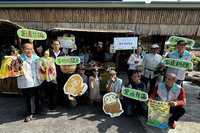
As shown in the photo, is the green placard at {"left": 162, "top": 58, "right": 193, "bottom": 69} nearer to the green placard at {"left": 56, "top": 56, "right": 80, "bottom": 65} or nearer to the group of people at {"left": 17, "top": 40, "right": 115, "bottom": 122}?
the group of people at {"left": 17, "top": 40, "right": 115, "bottom": 122}

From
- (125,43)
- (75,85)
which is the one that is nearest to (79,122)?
(75,85)

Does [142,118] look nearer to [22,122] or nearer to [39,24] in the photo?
[22,122]

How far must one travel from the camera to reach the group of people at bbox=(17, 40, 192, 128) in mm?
2586

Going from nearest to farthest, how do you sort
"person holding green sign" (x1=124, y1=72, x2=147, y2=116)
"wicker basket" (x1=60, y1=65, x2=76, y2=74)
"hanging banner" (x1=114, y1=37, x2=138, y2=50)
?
"person holding green sign" (x1=124, y1=72, x2=147, y2=116)
"wicker basket" (x1=60, y1=65, x2=76, y2=74)
"hanging banner" (x1=114, y1=37, x2=138, y2=50)

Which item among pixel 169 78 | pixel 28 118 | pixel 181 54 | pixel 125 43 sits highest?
pixel 125 43

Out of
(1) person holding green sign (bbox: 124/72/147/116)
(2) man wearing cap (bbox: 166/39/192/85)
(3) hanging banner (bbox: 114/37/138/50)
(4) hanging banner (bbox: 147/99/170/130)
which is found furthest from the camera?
(3) hanging banner (bbox: 114/37/138/50)

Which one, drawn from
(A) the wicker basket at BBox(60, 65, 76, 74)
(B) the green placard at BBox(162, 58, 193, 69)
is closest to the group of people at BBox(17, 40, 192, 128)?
(A) the wicker basket at BBox(60, 65, 76, 74)

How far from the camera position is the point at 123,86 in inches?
128

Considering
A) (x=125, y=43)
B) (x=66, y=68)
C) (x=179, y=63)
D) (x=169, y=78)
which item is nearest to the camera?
(x=169, y=78)

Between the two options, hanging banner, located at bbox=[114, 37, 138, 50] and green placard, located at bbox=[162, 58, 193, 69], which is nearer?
green placard, located at bbox=[162, 58, 193, 69]

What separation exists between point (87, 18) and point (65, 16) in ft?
4.17

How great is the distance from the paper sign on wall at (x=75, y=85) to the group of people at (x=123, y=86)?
0.72 feet

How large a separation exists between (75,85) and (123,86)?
4.99 feet

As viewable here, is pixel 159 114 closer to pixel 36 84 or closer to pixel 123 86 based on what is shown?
pixel 123 86
